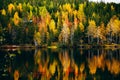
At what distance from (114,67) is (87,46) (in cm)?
11518

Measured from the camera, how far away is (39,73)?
75312 mm

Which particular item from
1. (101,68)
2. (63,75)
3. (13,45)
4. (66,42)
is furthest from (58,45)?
(63,75)

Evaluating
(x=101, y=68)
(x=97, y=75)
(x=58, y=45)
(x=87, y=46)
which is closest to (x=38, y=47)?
(x=58, y=45)

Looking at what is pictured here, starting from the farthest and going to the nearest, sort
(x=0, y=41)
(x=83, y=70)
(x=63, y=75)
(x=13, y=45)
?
(x=13, y=45), (x=0, y=41), (x=83, y=70), (x=63, y=75)

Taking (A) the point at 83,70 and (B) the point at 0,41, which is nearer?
(A) the point at 83,70

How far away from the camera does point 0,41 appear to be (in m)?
185

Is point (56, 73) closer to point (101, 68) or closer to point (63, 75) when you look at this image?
point (63, 75)

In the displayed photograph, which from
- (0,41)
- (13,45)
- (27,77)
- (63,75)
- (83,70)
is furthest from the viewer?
(13,45)

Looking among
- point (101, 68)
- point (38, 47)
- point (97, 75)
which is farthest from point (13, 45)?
point (97, 75)

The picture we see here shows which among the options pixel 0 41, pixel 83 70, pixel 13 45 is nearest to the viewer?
pixel 83 70

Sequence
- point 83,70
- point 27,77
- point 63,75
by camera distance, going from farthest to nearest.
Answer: point 83,70 < point 63,75 < point 27,77

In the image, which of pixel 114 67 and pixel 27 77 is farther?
pixel 114 67

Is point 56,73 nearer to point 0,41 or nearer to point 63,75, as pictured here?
point 63,75

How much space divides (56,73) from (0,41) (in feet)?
369
